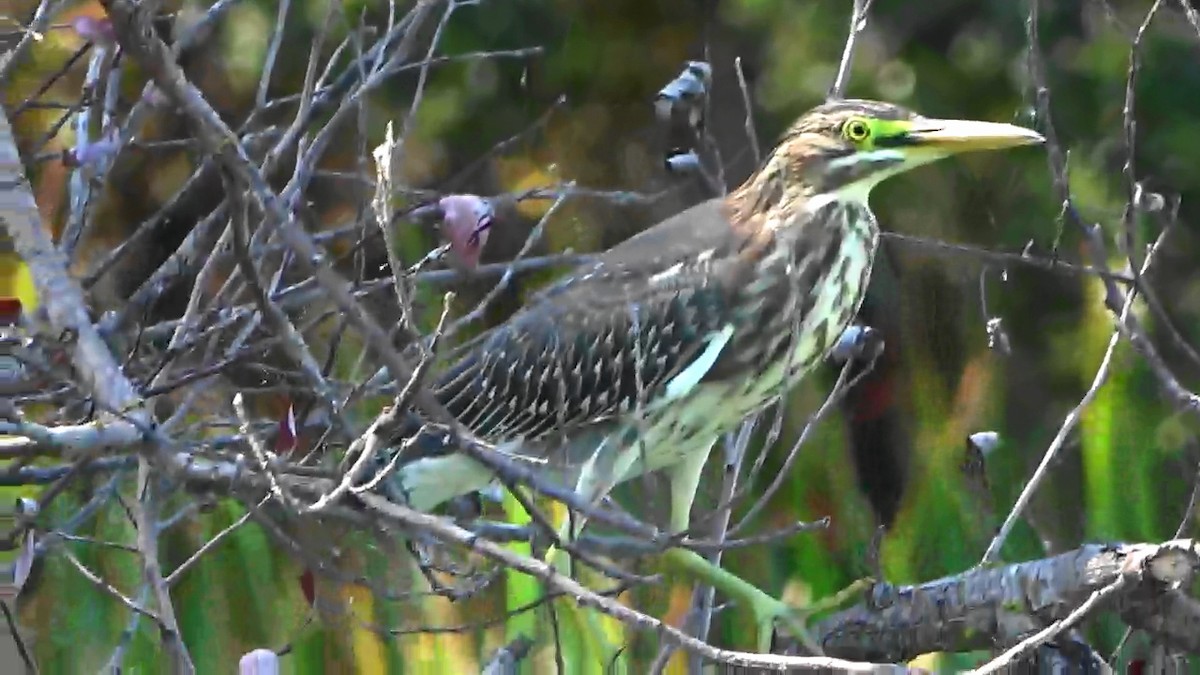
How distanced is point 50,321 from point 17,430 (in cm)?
20

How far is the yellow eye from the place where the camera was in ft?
5.60

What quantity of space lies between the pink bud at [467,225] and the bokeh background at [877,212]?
1.12 metres

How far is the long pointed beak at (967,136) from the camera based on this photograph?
57.5 inches

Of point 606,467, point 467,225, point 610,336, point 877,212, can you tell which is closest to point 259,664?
point 467,225

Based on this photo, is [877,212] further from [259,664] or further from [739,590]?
[259,664]

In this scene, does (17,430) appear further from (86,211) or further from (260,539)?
(260,539)

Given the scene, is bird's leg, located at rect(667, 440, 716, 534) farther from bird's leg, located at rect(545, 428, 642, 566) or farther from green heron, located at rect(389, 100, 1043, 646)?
bird's leg, located at rect(545, 428, 642, 566)

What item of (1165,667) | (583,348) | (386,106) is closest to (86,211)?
(583,348)

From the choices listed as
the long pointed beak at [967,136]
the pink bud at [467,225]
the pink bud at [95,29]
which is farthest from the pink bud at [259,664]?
the long pointed beak at [967,136]

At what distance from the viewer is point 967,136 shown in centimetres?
152

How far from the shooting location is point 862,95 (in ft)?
8.34

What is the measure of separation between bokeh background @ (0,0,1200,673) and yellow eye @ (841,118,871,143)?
23.4 inches

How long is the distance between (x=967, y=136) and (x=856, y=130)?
0.70ft

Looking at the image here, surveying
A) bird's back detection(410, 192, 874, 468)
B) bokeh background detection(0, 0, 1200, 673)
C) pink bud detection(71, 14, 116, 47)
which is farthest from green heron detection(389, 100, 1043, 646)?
pink bud detection(71, 14, 116, 47)
